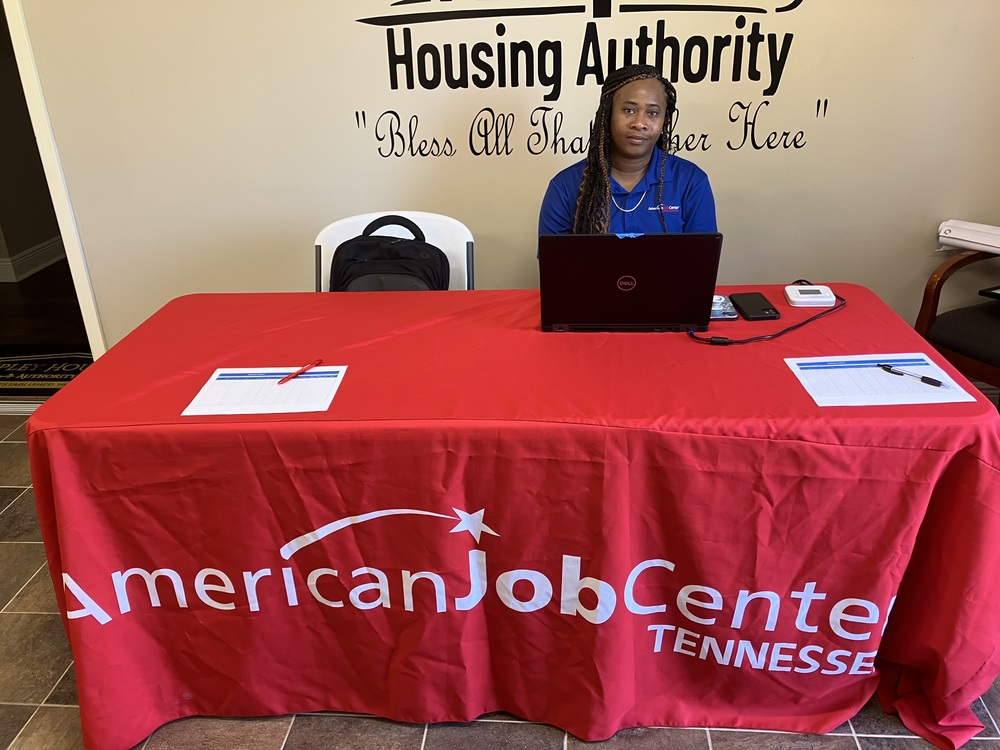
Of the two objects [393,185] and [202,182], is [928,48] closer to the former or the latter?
[393,185]

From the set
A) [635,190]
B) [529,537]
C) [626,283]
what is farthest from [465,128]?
[529,537]

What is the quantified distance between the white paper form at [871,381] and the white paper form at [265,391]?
2.93ft

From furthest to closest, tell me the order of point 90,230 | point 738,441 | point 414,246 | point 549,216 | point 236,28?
point 90,230 → point 236,28 → point 549,216 → point 414,246 → point 738,441

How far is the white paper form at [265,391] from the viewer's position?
1259 millimetres

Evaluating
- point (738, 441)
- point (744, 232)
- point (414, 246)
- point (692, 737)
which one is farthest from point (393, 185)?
point (692, 737)

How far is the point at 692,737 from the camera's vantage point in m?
1.44

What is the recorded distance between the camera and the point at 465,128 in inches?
97.8

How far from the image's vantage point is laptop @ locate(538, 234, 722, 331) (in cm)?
138

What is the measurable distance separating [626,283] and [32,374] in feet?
9.78

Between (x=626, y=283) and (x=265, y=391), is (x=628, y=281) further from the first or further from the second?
(x=265, y=391)

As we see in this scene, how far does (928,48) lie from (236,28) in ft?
7.64

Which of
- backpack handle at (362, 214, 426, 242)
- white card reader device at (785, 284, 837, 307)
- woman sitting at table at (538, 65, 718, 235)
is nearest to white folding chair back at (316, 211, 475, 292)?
backpack handle at (362, 214, 426, 242)

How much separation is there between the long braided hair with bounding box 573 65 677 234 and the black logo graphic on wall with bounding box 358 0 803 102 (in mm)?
285

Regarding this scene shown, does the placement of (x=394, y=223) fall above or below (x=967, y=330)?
above
